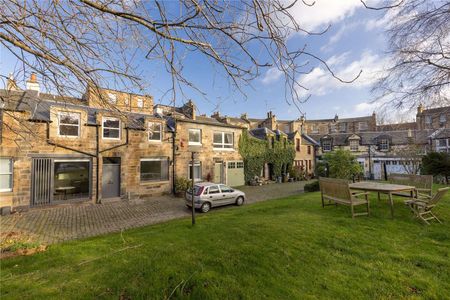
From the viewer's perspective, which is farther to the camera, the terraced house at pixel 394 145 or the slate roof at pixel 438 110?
the terraced house at pixel 394 145

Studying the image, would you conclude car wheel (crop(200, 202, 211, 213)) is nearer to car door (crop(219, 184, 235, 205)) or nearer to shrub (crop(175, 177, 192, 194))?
car door (crop(219, 184, 235, 205))

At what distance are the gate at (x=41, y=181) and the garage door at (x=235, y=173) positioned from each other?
13.2m

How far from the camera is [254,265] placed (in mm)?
3803

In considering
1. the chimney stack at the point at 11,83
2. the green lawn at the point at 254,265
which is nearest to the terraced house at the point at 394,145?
the green lawn at the point at 254,265

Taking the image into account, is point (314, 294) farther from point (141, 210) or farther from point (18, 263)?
point (141, 210)

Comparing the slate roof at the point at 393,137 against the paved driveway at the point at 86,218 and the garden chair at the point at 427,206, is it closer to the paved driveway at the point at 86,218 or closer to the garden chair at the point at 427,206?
the garden chair at the point at 427,206

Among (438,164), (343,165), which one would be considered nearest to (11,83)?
(343,165)

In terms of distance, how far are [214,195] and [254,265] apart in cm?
797

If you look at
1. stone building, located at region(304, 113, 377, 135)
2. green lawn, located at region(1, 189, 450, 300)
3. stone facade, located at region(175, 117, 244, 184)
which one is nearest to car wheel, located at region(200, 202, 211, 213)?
green lawn, located at region(1, 189, 450, 300)

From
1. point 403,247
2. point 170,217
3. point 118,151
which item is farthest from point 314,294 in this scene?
point 118,151

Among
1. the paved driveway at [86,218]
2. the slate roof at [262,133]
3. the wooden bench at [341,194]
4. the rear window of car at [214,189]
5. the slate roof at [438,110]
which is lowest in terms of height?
the paved driveway at [86,218]

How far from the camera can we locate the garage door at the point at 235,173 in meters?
20.5

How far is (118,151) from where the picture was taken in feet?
46.9

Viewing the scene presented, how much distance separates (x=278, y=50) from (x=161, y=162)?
14.9 metres
